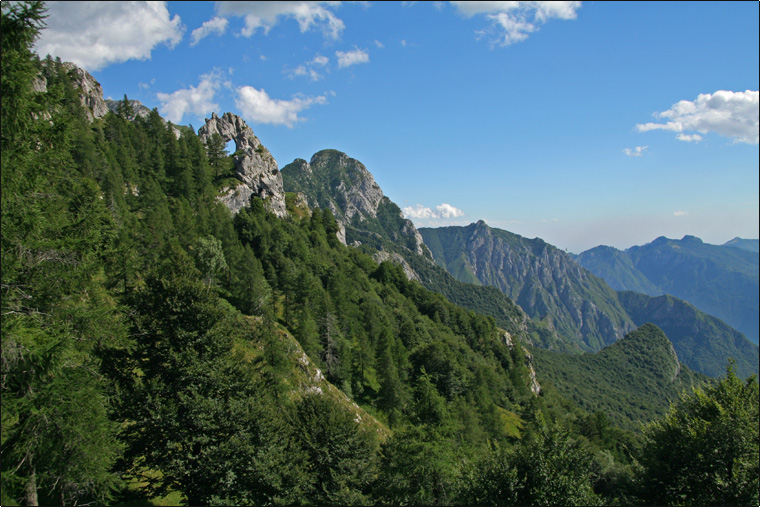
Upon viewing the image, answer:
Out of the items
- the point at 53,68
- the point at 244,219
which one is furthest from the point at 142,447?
the point at 53,68

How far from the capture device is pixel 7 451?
341 inches

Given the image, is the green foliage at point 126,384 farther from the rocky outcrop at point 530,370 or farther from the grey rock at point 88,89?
the grey rock at point 88,89

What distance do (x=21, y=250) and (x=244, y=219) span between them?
67.2m

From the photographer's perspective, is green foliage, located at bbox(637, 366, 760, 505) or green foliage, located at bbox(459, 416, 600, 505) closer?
green foliage, located at bbox(459, 416, 600, 505)

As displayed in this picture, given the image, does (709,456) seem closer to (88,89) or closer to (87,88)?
(88,89)

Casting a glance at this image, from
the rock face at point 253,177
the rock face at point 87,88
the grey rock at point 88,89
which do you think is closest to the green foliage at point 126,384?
the rock face at point 253,177

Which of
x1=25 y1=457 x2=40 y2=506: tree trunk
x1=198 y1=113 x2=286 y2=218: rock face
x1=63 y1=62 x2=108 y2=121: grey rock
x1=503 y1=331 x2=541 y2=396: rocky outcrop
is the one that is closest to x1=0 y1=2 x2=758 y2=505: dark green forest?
x1=25 y1=457 x2=40 y2=506: tree trunk

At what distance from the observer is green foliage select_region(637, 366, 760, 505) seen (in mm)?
14523

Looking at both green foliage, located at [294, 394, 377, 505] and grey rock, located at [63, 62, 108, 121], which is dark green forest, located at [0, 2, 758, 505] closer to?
green foliage, located at [294, 394, 377, 505]

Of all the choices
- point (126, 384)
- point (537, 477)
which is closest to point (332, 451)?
point (537, 477)

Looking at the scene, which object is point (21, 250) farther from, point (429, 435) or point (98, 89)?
point (98, 89)

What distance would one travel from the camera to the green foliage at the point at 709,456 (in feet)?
47.6

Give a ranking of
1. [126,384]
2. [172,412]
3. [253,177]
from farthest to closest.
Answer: [253,177] → [126,384] → [172,412]

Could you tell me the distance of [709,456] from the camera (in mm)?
15891
